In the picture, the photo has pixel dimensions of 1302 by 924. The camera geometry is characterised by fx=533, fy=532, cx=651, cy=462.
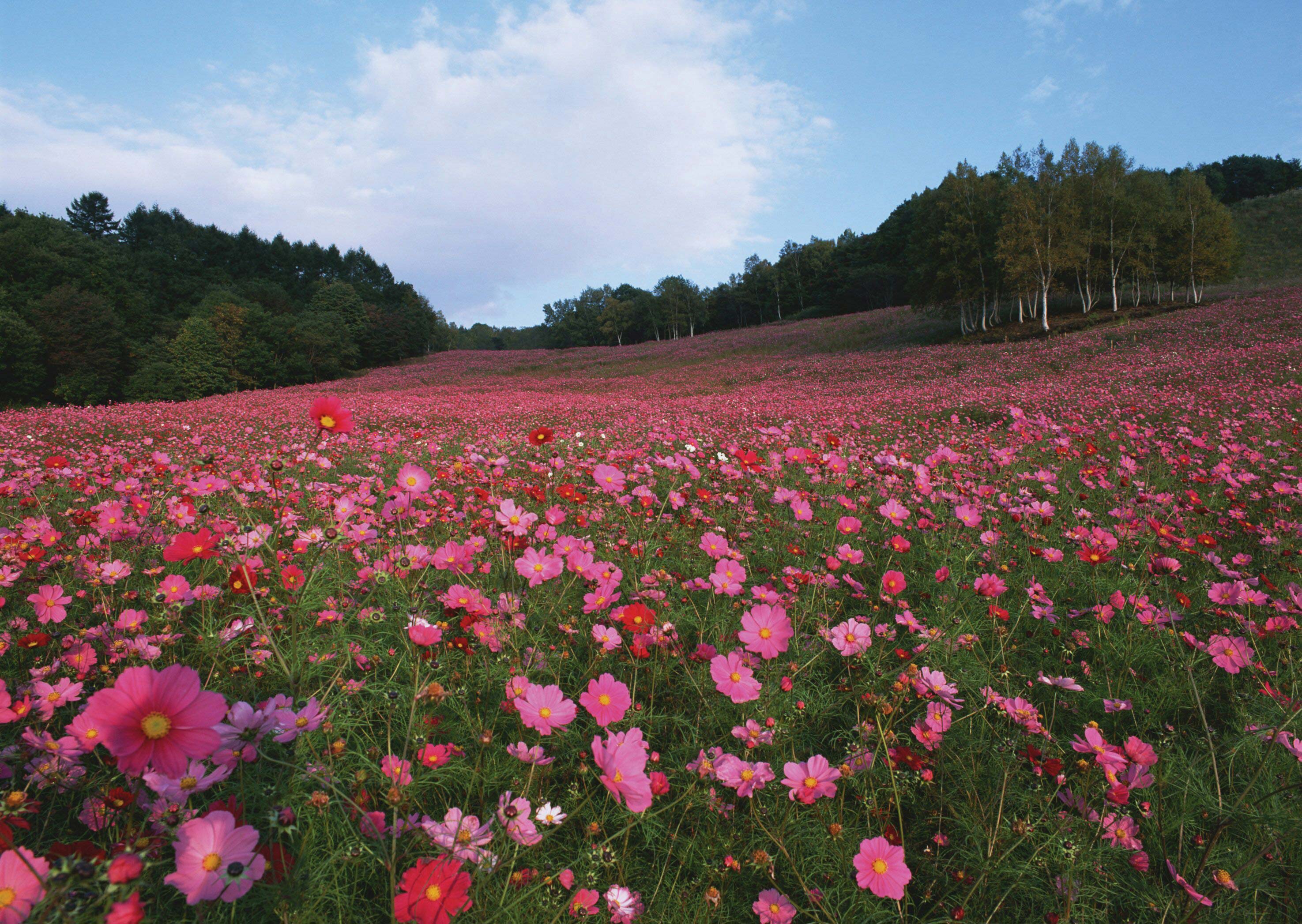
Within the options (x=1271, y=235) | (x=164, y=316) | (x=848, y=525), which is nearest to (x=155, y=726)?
(x=848, y=525)

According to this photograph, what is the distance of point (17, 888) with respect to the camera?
2.09 feet

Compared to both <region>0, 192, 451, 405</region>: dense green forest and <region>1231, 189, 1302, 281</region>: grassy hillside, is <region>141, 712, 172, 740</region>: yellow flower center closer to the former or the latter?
<region>0, 192, 451, 405</region>: dense green forest

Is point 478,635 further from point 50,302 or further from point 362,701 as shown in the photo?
point 50,302

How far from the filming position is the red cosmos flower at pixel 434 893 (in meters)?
0.80

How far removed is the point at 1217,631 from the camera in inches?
76.3

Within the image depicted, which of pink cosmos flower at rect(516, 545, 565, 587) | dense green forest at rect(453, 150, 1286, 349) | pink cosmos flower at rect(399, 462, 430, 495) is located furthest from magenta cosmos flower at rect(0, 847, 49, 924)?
dense green forest at rect(453, 150, 1286, 349)

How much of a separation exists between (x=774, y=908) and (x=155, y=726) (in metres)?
1.07

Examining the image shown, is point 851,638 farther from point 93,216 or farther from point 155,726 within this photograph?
point 93,216

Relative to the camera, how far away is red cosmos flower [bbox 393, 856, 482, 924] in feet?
2.63

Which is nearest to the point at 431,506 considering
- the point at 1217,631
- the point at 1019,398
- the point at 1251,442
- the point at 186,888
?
the point at 186,888

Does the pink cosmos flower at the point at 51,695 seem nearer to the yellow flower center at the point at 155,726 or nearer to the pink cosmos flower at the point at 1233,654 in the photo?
the yellow flower center at the point at 155,726

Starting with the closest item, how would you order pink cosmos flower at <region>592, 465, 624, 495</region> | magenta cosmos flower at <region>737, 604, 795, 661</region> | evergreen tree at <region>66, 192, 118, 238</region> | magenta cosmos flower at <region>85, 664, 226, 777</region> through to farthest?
magenta cosmos flower at <region>85, 664, 226, 777</region>
magenta cosmos flower at <region>737, 604, 795, 661</region>
pink cosmos flower at <region>592, 465, 624, 495</region>
evergreen tree at <region>66, 192, 118, 238</region>

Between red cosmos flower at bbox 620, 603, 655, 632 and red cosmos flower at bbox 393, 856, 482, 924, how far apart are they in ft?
2.19

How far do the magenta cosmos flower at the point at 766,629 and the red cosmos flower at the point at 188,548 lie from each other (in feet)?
3.96
